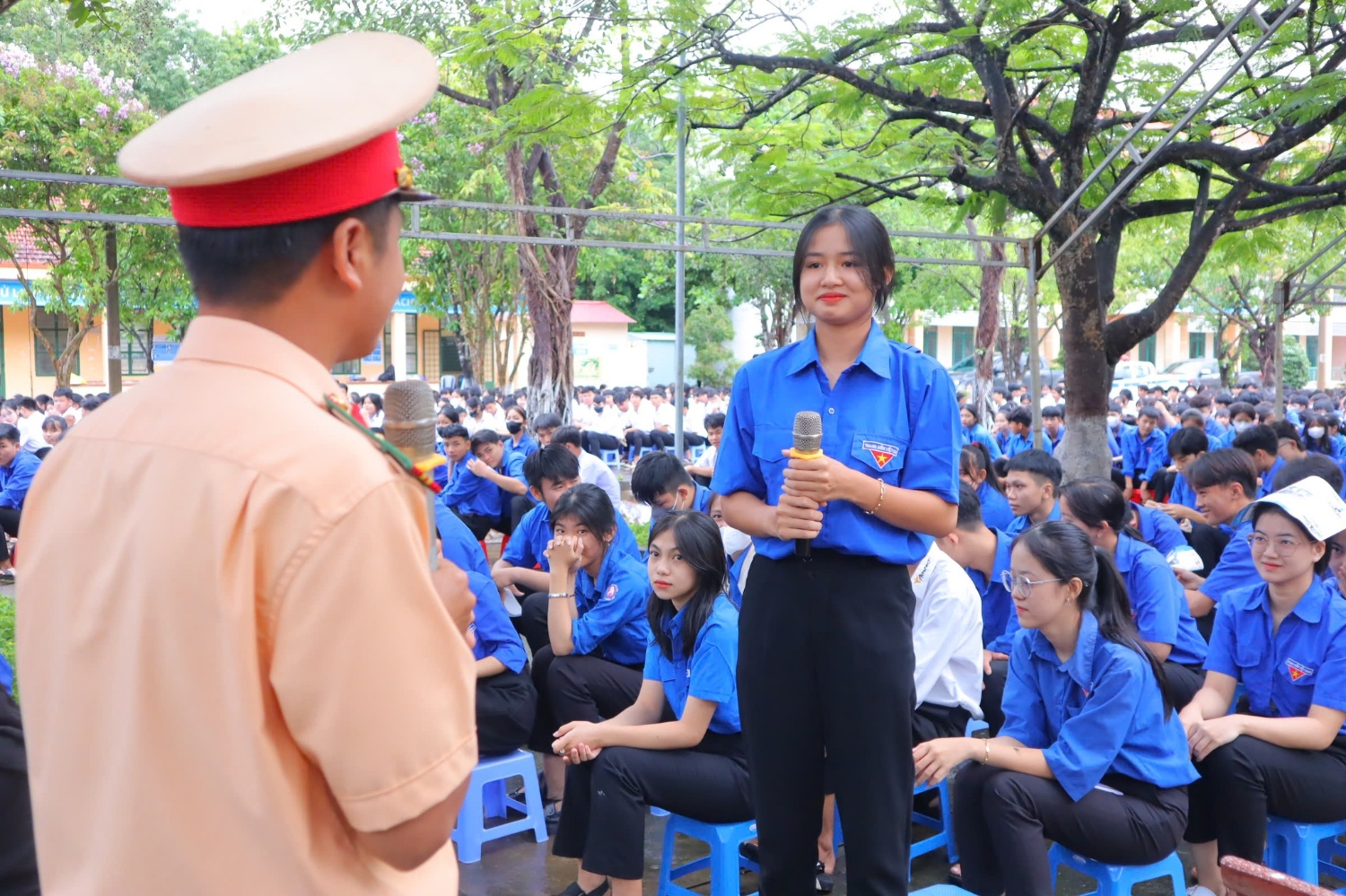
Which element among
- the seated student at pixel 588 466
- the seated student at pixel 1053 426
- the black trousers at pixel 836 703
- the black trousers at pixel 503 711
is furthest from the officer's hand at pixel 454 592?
the seated student at pixel 1053 426

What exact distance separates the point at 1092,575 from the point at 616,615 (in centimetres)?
173

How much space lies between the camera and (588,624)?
4.19m

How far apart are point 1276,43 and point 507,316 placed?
16.9 metres

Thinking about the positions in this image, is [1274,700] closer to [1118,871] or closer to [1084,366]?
[1118,871]

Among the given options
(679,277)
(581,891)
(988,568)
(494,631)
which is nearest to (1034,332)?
(679,277)

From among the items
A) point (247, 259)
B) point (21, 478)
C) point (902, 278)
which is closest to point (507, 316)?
point (902, 278)

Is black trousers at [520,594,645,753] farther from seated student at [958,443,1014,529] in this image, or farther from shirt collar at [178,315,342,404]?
shirt collar at [178,315,342,404]

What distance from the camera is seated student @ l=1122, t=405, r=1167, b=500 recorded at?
1045 centimetres

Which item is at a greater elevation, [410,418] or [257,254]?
[257,254]

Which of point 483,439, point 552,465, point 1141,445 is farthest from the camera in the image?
point 1141,445

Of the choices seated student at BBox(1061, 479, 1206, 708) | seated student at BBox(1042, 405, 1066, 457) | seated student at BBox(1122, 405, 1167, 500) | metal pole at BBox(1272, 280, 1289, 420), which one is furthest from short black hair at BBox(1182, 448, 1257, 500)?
seated student at BBox(1042, 405, 1066, 457)

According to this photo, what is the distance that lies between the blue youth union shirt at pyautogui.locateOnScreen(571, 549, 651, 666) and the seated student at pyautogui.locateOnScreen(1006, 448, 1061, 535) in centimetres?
175

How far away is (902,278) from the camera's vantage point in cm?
2219

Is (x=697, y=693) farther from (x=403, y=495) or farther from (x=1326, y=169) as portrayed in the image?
(x=1326, y=169)
